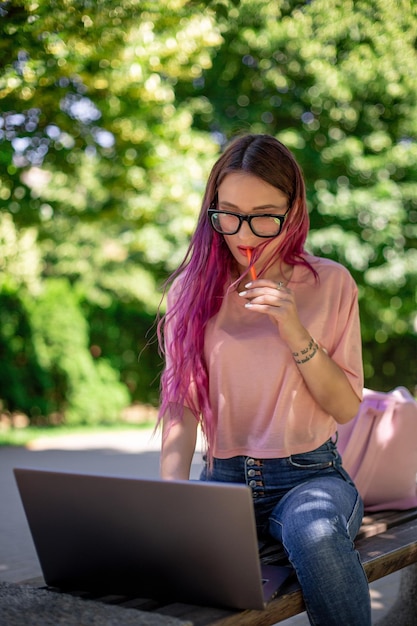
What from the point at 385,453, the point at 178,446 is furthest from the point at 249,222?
the point at 385,453

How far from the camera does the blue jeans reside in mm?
1903

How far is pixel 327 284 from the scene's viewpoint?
2475 millimetres

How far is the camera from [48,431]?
37.0 ft

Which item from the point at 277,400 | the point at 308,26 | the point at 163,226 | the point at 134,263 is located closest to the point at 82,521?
the point at 277,400

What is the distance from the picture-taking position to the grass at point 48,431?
34.2 feet

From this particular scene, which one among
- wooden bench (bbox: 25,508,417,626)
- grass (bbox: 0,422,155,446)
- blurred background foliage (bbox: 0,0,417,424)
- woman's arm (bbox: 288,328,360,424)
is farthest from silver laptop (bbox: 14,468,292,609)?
grass (bbox: 0,422,155,446)

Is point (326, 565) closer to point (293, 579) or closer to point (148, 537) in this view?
point (293, 579)

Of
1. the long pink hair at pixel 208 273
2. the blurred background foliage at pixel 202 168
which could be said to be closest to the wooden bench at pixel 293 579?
the long pink hair at pixel 208 273

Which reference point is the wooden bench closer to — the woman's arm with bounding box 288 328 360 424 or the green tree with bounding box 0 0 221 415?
the woman's arm with bounding box 288 328 360 424

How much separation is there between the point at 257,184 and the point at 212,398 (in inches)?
24.5

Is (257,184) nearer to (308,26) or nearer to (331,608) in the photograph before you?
(331,608)

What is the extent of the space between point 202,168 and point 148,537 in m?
8.34

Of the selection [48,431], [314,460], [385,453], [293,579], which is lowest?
[48,431]

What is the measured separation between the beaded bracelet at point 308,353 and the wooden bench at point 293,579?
1.66 ft
